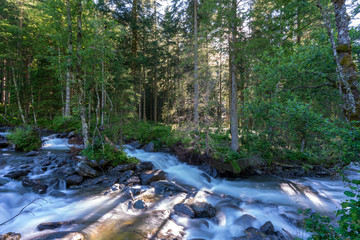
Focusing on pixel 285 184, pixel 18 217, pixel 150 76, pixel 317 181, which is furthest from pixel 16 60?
pixel 317 181

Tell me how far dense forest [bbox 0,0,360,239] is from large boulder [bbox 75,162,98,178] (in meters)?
0.81

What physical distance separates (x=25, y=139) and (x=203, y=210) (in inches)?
531

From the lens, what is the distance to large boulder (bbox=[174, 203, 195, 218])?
536 centimetres

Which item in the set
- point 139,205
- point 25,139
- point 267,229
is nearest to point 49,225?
point 139,205

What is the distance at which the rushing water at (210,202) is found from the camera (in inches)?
193

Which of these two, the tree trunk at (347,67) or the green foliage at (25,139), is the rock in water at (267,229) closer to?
the tree trunk at (347,67)

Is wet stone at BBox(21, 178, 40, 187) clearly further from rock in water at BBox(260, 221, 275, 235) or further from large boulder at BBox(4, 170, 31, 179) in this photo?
rock in water at BBox(260, 221, 275, 235)

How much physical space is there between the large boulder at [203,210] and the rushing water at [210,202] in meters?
0.19

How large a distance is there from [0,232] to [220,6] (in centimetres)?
1242

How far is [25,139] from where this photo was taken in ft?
38.0

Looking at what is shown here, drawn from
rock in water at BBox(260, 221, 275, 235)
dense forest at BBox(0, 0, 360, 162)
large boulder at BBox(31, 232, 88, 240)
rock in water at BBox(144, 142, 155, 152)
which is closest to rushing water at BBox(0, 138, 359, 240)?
large boulder at BBox(31, 232, 88, 240)

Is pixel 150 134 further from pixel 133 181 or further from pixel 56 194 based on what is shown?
pixel 56 194

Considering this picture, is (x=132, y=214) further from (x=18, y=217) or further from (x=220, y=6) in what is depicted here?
(x=220, y=6)

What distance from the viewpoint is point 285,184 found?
28.7 feet
